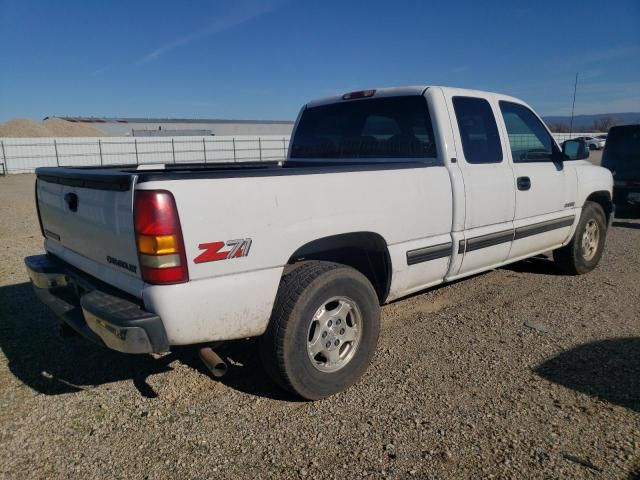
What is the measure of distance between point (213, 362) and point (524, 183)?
323 centimetres

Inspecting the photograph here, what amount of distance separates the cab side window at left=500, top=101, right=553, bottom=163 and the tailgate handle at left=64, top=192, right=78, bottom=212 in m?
3.58

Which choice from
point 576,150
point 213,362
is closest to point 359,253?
point 213,362

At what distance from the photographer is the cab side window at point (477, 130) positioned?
4.04m

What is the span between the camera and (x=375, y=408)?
300 cm

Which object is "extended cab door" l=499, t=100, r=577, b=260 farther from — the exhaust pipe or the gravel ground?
the exhaust pipe

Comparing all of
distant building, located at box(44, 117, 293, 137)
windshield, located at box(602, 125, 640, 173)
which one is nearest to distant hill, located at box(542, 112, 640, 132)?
distant building, located at box(44, 117, 293, 137)

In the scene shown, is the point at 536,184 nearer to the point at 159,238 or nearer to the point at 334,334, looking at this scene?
the point at 334,334

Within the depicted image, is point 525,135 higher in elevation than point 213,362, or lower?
higher

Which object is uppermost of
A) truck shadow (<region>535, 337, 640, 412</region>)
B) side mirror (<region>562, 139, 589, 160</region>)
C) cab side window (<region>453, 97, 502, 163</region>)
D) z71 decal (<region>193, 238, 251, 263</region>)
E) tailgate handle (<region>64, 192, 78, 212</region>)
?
cab side window (<region>453, 97, 502, 163</region>)

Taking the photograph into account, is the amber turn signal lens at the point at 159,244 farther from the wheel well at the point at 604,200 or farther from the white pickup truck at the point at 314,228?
the wheel well at the point at 604,200

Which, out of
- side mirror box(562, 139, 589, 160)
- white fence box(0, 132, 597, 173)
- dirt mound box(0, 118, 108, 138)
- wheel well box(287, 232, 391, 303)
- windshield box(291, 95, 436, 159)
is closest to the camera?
wheel well box(287, 232, 391, 303)

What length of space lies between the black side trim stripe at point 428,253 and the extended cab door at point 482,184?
167 mm

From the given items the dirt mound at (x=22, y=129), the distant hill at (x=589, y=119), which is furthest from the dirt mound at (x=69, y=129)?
the distant hill at (x=589, y=119)

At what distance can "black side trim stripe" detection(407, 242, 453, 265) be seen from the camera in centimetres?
352
